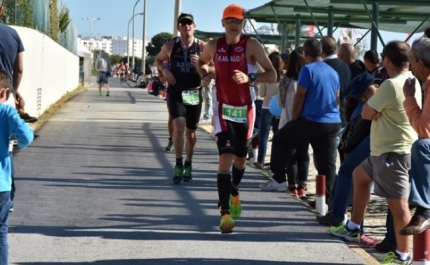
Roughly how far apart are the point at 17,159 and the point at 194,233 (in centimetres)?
574

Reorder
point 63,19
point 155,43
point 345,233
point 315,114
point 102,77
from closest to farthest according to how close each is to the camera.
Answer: point 345,233 < point 315,114 < point 102,77 < point 63,19 < point 155,43

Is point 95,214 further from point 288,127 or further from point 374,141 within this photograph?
point 374,141

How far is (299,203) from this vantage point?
10133 mm

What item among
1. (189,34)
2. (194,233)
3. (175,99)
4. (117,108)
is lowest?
(117,108)

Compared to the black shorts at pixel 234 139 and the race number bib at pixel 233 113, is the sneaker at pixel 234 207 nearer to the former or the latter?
the black shorts at pixel 234 139

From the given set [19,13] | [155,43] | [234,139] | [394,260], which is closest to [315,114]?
[234,139]

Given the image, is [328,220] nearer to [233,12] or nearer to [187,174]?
[233,12]

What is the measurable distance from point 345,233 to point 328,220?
512 millimetres

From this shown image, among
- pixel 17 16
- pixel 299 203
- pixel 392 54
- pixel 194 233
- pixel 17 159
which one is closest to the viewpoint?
pixel 392 54

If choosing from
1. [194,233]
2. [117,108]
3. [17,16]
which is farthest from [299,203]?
[117,108]

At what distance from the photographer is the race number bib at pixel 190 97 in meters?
11.5

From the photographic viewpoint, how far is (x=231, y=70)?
27.9 feet

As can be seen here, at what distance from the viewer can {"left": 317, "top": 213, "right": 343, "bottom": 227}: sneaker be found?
840cm

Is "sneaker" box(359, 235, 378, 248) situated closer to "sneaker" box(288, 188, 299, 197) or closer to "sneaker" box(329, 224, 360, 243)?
"sneaker" box(329, 224, 360, 243)
